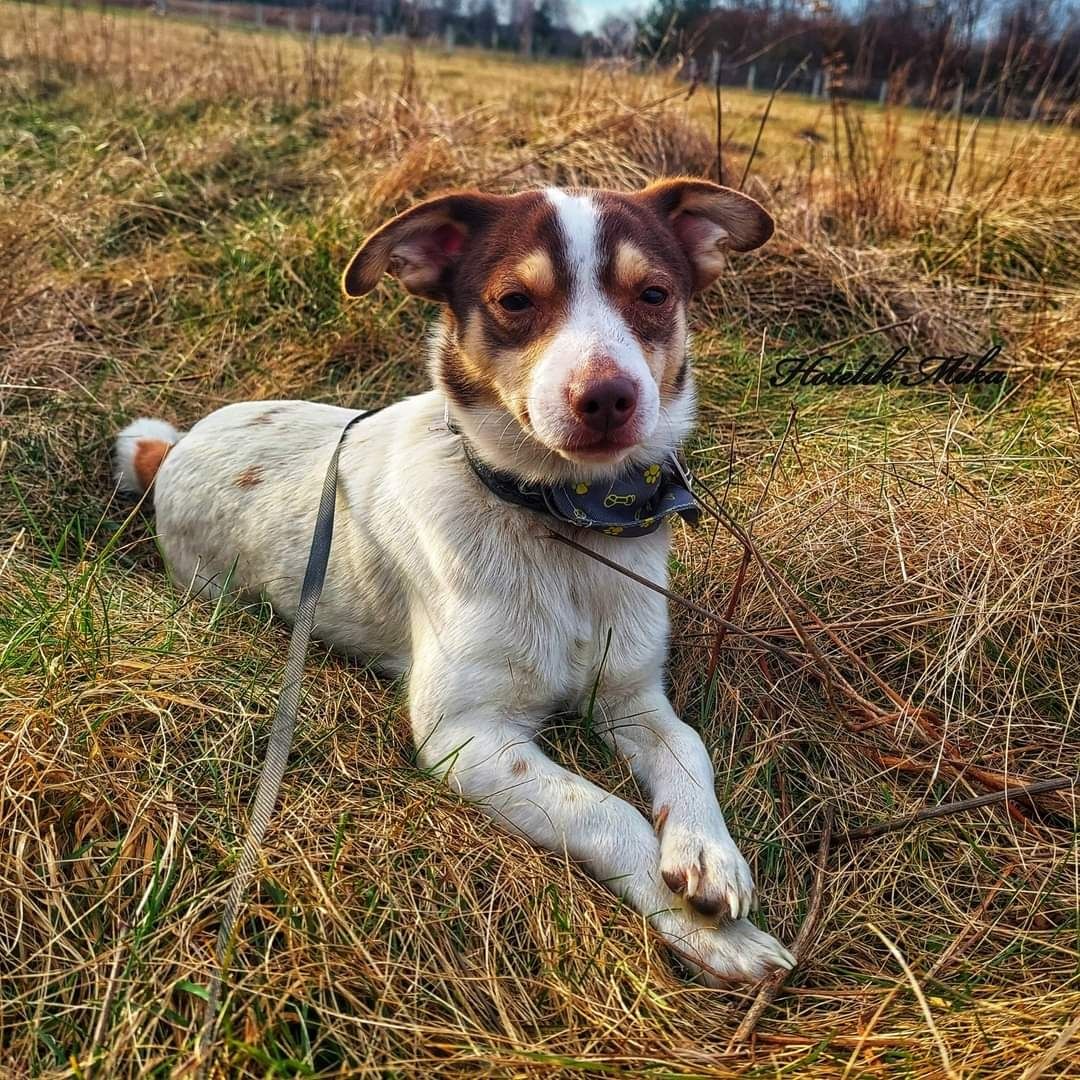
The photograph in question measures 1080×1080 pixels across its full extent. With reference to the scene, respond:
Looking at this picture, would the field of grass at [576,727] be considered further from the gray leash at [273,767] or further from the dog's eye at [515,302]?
the dog's eye at [515,302]

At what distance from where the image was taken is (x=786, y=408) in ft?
14.7

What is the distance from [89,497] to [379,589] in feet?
5.60

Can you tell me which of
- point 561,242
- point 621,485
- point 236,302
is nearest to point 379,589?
point 621,485

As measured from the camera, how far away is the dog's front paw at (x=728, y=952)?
6.53 feet

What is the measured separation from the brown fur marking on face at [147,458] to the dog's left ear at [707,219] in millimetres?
2275

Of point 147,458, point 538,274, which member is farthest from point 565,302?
point 147,458

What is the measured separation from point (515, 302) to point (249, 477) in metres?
1.40

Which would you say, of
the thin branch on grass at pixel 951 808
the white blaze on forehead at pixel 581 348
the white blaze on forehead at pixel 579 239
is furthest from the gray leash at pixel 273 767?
the thin branch on grass at pixel 951 808

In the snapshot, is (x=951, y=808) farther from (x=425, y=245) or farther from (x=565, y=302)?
(x=425, y=245)

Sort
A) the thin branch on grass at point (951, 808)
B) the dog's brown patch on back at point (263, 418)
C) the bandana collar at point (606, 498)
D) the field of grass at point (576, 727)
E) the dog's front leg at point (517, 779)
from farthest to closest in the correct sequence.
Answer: the dog's brown patch on back at point (263, 418), the bandana collar at point (606, 498), the thin branch on grass at point (951, 808), the dog's front leg at point (517, 779), the field of grass at point (576, 727)

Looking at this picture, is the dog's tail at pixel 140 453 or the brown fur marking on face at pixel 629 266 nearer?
the brown fur marking on face at pixel 629 266

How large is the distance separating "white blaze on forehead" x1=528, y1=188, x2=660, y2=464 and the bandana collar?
1.01 ft

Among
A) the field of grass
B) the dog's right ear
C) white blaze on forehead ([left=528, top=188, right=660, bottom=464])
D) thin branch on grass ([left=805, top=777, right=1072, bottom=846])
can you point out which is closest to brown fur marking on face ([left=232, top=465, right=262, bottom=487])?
the field of grass

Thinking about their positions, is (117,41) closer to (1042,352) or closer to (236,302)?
(236,302)
